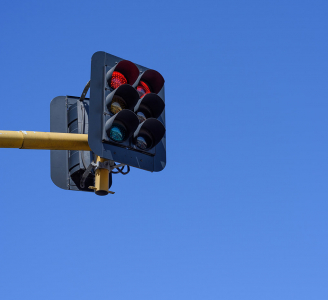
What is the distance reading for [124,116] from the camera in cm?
468

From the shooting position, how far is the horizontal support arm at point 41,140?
4.35 m

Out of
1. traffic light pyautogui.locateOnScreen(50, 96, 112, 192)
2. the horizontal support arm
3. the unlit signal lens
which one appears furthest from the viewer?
traffic light pyautogui.locateOnScreen(50, 96, 112, 192)

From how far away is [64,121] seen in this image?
255 inches

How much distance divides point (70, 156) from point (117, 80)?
5.18 ft

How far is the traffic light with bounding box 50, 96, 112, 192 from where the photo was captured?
614cm

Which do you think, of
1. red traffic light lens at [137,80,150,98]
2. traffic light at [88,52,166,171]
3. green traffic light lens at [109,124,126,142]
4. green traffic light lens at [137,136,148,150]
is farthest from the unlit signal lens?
red traffic light lens at [137,80,150,98]

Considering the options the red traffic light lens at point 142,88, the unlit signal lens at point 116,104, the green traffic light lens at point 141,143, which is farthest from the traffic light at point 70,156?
the unlit signal lens at point 116,104

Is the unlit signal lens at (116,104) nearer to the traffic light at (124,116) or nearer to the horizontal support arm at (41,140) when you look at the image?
the traffic light at (124,116)

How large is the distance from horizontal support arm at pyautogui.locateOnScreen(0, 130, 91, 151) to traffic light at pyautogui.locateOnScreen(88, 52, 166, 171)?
0.58ft

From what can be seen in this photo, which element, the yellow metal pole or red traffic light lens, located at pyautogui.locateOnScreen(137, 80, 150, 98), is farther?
red traffic light lens, located at pyautogui.locateOnScreen(137, 80, 150, 98)

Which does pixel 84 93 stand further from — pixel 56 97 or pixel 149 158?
pixel 149 158

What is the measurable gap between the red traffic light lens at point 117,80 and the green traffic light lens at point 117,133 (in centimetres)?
45

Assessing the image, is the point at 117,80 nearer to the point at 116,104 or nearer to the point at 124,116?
the point at 116,104

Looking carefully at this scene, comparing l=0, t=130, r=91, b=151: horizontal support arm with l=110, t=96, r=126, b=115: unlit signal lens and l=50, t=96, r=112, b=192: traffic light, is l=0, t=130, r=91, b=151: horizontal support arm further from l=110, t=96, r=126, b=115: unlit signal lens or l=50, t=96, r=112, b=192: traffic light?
l=50, t=96, r=112, b=192: traffic light
